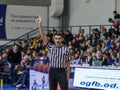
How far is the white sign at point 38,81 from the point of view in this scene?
43.4 ft

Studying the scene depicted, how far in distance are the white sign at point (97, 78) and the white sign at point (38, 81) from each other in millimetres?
1117

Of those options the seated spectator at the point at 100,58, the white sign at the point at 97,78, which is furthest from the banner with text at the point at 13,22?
the white sign at the point at 97,78

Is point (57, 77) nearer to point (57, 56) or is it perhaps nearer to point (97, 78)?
point (57, 56)

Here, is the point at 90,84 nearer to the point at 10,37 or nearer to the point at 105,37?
the point at 105,37

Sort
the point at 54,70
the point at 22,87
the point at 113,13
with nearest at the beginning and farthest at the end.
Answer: the point at 54,70 < the point at 22,87 < the point at 113,13

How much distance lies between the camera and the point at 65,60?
30.1 ft

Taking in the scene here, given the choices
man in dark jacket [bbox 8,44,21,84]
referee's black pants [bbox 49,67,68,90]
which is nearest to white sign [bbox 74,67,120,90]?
referee's black pants [bbox 49,67,68,90]

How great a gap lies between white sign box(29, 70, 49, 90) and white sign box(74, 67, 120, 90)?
1117 mm

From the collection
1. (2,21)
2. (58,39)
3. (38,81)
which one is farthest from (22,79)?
(58,39)

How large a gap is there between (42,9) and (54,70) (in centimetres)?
1793

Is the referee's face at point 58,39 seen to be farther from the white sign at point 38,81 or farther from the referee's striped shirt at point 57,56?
the white sign at point 38,81

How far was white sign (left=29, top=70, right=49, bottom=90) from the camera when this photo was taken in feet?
43.4

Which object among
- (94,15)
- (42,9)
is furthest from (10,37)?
(94,15)

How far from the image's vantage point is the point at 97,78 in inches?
512
